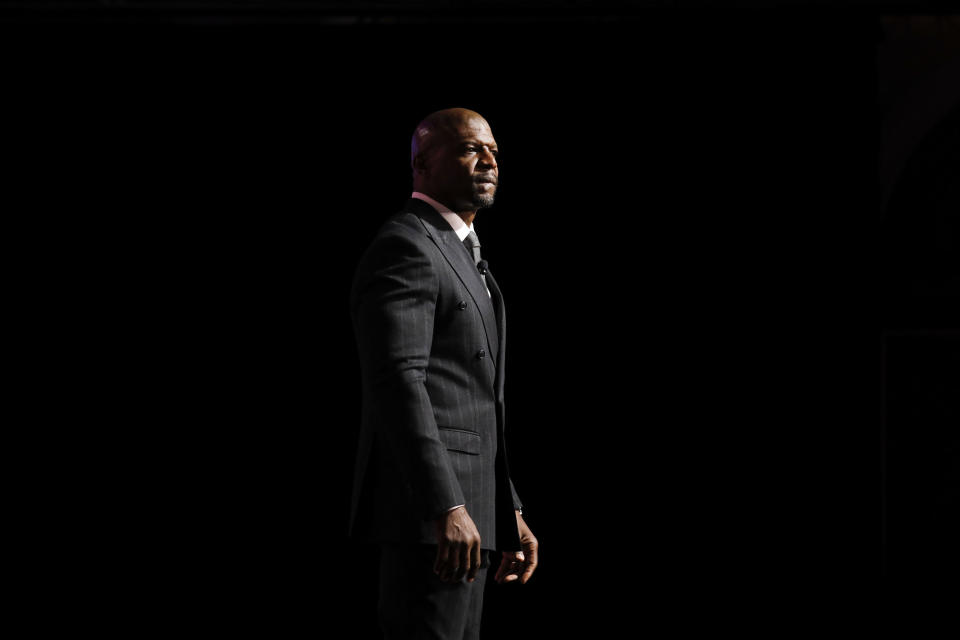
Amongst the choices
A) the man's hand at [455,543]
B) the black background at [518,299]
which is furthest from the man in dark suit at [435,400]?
the black background at [518,299]

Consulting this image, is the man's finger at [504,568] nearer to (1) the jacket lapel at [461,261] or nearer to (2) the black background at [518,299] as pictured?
(1) the jacket lapel at [461,261]

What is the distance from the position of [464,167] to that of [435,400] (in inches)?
20.8

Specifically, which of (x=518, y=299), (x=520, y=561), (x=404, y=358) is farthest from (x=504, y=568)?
(x=518, y=299)

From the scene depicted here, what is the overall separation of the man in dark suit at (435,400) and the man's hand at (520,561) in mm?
32

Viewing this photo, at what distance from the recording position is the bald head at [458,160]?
7.98 feet

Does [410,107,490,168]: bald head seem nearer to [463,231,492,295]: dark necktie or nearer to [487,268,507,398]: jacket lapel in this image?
[463,231,492,295]: dark necktie

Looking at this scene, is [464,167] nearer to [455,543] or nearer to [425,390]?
[425,390]

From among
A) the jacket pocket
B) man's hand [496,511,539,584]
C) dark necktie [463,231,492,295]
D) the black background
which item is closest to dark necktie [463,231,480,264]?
dark necktie [463,231,492,295]

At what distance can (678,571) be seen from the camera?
15.3ft

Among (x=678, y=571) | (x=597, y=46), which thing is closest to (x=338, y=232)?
(x=597, y=46)

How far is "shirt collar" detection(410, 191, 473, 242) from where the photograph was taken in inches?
96.2

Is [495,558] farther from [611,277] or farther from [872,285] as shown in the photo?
[872,285]

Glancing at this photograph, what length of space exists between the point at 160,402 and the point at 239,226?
0.83m

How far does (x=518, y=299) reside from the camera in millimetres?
4672
